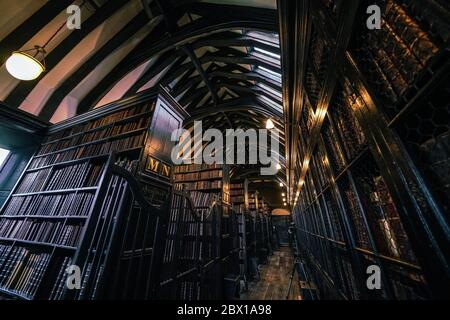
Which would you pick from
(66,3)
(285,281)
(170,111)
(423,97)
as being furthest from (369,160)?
(285,281)

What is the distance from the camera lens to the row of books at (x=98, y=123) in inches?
110

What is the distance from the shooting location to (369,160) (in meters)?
1.03

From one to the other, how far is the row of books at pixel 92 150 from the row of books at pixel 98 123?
1.35 feet

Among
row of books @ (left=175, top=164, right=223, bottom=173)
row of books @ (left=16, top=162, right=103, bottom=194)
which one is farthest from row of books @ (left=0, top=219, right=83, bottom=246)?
row of books @ (left=175, top=164, right=223, bottom=173)

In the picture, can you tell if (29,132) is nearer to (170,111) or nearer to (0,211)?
(0,211)

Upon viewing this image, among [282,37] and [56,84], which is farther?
[56,84]

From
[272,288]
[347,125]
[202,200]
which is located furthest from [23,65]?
[272,288]

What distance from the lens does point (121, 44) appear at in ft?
11.4

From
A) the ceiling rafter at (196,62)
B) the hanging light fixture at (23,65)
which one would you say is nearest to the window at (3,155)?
the hanging light fixture at (23,65)

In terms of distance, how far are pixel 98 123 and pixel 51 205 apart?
1.51m

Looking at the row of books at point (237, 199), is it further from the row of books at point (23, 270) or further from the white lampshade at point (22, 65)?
the white lampshade at point (22, 65)

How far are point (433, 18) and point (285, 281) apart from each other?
5.60 m

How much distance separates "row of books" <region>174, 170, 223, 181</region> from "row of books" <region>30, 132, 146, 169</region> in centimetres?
253

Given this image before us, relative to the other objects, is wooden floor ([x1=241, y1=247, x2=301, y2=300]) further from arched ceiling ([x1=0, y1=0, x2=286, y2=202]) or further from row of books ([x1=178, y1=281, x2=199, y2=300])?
arched ceiling ([x1=0, y1=0, x2=286, y2=202])
